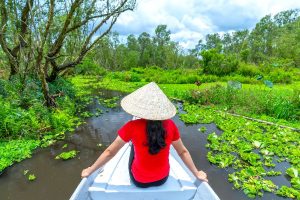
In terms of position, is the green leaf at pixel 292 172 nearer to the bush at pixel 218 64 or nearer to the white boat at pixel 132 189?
the white boat at pixel 132 189

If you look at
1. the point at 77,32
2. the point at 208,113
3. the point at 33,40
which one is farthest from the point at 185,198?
the point at 77,32

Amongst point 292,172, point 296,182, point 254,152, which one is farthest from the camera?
point 254,152

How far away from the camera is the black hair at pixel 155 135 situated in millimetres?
2137

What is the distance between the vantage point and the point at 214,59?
1933 centimetres

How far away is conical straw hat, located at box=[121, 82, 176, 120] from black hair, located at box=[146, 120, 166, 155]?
0.27ft

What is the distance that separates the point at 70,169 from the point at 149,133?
3.28 meters

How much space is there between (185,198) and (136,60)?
34.2 m

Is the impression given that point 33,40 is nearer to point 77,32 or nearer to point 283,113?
point 77,32

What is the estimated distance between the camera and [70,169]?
480 cm

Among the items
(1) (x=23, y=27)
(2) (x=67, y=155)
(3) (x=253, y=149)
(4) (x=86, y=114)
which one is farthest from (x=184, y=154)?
(1) (x=23, y=27)

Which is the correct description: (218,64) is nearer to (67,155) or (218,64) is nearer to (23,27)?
(23,27)

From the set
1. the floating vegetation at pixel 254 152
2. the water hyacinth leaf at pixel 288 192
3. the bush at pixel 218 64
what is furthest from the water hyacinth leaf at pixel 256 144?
the bush at pixel 218 64

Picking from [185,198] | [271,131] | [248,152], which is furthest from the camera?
[271,131]

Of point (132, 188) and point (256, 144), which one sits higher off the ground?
point (132, 188)
